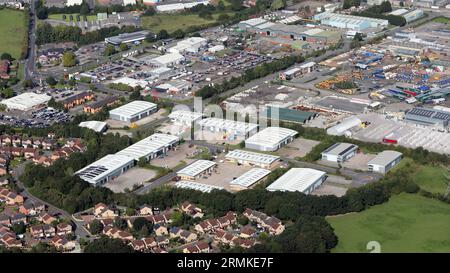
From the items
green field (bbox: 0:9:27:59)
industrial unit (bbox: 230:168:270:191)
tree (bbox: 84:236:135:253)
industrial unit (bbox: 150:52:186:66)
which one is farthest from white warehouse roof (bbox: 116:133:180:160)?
green field (bbox: 0:9:27:59)

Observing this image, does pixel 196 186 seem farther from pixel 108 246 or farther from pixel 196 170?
pixel 108 246

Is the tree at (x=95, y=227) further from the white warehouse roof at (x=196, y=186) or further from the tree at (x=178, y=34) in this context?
the tree at (x=178, y=34)

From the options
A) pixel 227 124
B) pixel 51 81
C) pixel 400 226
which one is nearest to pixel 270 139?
pixel 227 124

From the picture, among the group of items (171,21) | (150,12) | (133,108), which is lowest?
(133,108)

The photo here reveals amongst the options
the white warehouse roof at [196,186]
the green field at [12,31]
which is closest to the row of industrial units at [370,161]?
the white warehouse roof at [196,186]

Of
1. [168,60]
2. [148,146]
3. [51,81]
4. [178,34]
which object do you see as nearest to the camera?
[148,146]

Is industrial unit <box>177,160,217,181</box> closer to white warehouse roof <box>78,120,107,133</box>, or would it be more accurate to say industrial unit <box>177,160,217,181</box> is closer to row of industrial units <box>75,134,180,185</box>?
row of industrial units <box>75,134,180,185</box>

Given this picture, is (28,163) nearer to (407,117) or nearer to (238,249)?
(238,249)
